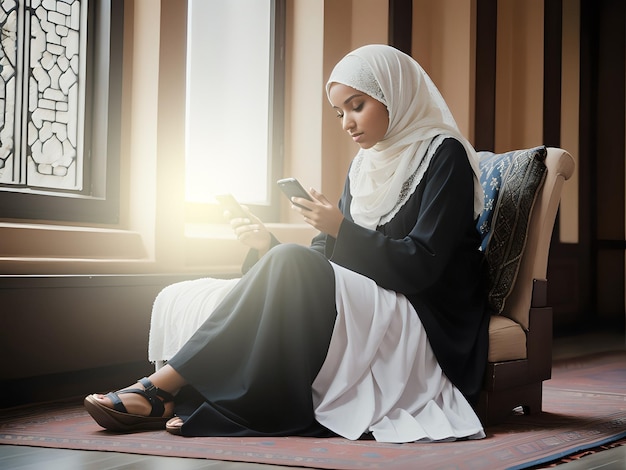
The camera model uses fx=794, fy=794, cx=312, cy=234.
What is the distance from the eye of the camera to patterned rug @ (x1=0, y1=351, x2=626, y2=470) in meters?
1.85

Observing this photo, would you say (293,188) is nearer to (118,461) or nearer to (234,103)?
(118,461)

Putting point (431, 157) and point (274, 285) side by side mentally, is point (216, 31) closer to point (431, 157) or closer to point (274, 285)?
point (431, 157)

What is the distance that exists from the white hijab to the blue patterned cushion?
11 cm

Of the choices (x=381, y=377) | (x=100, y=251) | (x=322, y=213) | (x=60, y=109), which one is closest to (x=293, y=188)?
(x=322, y=213)

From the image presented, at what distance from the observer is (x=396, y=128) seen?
2.50 m

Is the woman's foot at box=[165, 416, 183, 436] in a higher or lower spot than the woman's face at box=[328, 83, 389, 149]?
lower

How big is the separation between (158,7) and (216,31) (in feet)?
2.30

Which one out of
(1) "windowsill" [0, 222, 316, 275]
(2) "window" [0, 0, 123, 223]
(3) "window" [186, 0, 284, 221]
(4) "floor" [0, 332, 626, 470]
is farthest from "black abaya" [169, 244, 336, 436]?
(3) "window" [186, 0, 284, 221]

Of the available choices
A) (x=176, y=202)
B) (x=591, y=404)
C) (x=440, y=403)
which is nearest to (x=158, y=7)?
(x=176, y=202)

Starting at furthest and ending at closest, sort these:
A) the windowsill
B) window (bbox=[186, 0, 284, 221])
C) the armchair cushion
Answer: window (bbox=[186, 0, 284, 221]) → the windowsill → the armchair cushion

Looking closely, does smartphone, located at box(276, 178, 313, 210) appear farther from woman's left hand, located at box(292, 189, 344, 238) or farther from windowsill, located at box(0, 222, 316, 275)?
windowsill, located at box(0, 222, 316, 275)

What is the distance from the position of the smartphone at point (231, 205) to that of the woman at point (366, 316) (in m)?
0.03

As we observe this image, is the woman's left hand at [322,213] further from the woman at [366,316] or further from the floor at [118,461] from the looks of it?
the floor at [118,461]

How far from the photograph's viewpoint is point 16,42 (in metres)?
3.02
